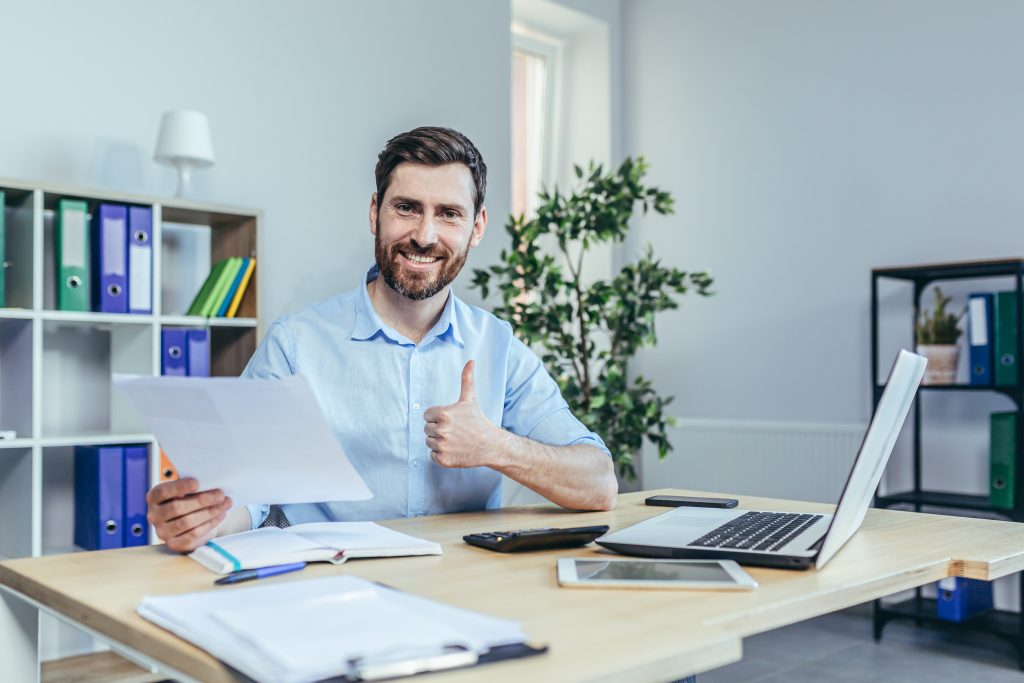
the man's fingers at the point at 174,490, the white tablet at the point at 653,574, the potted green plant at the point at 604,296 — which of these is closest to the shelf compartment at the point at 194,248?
the potted green plant at the point at 604,296

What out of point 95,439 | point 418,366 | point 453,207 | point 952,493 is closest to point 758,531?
point 418,366

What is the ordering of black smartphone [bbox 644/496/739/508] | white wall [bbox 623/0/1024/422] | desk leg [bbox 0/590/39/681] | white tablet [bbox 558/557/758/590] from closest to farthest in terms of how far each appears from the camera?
white tablet [bbox 558/557/758/590]
desk leg [bbox 0/590/39/681]
black smartphone [bbox 644/496/739/508]
white wall [bbox 623/0/1024/422]

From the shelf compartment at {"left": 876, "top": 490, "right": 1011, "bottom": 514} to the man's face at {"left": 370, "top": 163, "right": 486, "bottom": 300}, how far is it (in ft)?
7.09

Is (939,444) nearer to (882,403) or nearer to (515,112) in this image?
(515,112)

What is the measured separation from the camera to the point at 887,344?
3.71 meters

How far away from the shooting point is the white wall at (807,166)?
352 cm

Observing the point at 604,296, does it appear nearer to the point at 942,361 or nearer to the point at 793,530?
the point at 942,361

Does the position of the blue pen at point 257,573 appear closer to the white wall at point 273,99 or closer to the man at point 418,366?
the man at point 418,366

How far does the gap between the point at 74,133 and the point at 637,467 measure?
2.86 meters

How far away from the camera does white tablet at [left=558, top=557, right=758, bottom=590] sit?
961 mm

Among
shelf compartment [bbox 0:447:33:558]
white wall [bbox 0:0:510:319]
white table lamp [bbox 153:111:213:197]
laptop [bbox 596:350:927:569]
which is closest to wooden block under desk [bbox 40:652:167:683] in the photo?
shelf compartment [bbox 0:447:33:558]

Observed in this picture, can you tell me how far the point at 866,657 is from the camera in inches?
119

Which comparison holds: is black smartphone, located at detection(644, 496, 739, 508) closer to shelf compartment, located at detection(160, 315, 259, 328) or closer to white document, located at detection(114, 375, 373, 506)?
white document, located at detection(114, 375, 373, 506)

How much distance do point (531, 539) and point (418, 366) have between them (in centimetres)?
58
